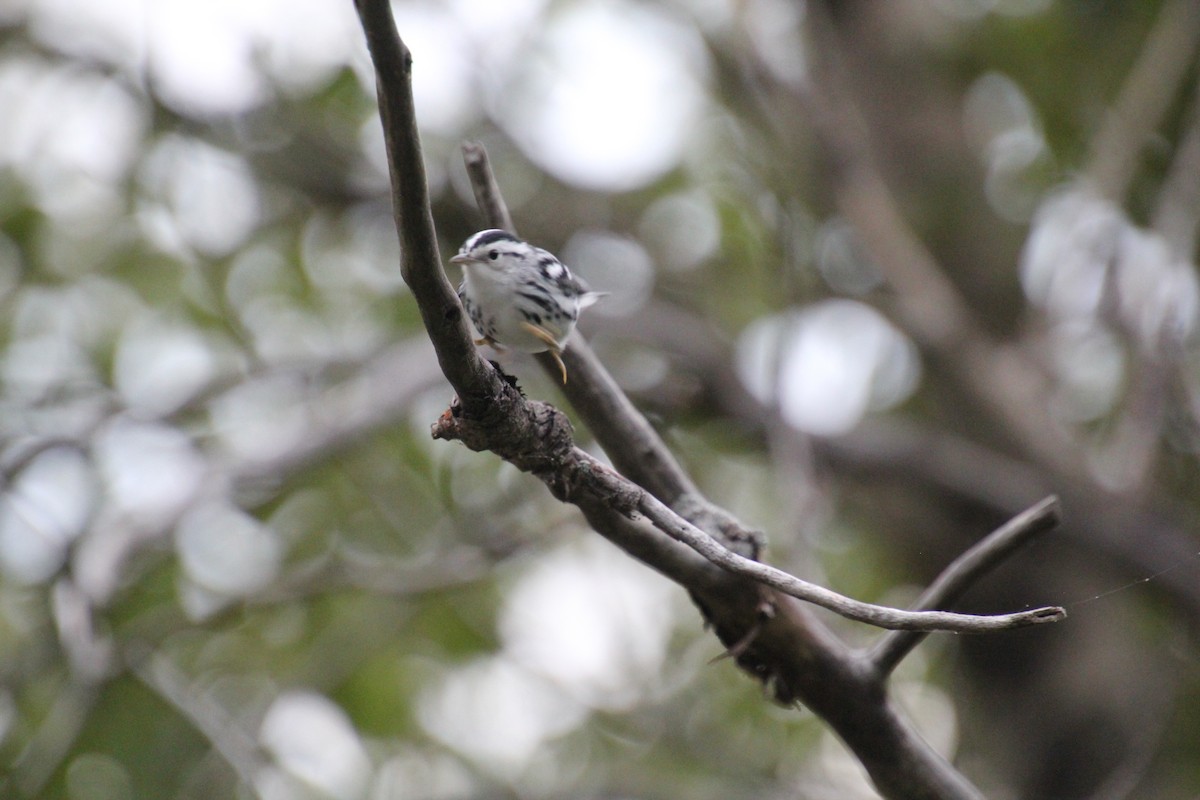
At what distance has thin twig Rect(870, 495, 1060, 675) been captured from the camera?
147cm

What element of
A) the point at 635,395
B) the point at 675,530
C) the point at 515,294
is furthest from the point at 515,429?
the point at 635,395

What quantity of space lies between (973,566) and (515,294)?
3.05 ft

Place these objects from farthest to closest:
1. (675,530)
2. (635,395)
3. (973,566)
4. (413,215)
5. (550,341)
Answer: (635,395) < (550,341) < (973,566) < (675,530) < (413,215)

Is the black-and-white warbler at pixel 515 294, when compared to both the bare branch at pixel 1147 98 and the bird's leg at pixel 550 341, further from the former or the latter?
the bare branch at pixel 1147 98

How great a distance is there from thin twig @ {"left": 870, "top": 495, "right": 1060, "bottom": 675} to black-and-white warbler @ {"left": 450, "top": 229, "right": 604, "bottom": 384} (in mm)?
699

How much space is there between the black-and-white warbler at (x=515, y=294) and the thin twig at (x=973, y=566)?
2.29 feet

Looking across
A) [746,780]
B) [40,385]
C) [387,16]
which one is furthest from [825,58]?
[387,16]

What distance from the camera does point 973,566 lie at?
1.53 m

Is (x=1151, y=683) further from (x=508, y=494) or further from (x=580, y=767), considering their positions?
(x=508, y=494)

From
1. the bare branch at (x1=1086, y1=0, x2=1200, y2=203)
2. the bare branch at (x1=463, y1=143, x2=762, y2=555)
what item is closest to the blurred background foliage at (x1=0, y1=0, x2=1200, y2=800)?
the bare branch at (x1=1086, y1=0, x2=1200, y2=203)

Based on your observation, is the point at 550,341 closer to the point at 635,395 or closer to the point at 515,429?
the point at 515,429

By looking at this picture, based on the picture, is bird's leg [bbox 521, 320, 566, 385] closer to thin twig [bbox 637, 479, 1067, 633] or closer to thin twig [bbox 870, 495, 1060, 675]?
thin twig [bbox 637, 479, 1067, 633]

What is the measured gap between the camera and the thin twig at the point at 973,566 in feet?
4.83

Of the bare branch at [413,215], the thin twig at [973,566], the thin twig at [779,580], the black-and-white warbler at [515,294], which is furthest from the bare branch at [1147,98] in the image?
the bare branch at [413,215]
